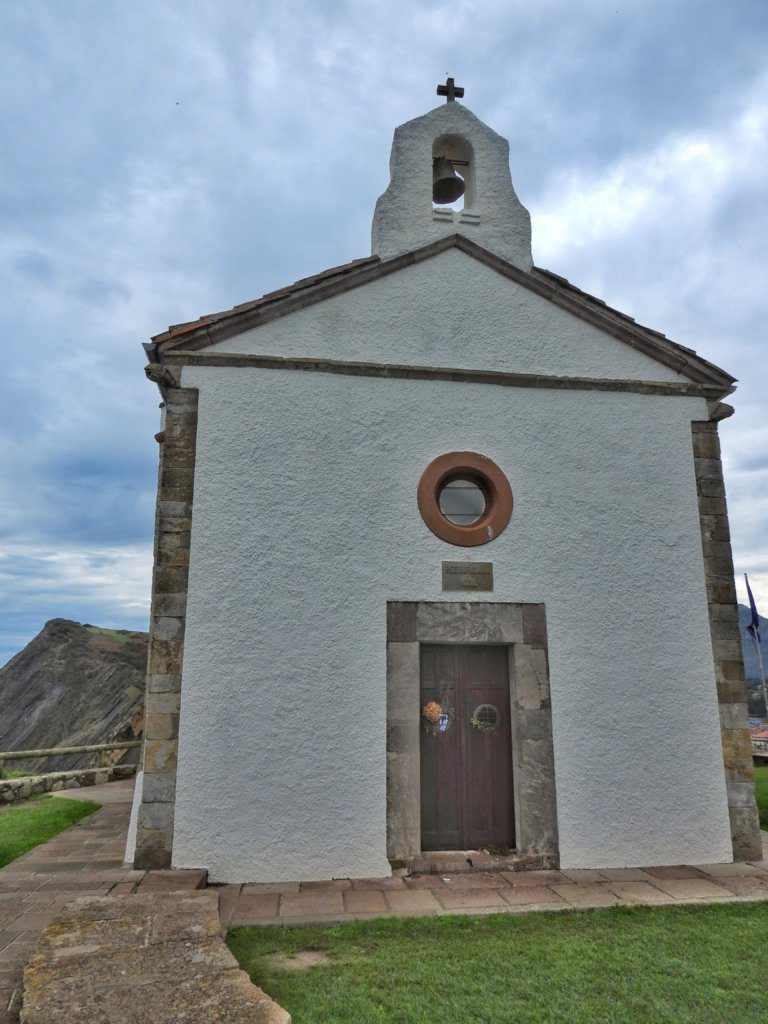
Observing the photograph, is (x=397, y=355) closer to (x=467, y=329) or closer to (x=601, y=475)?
(x=467, y=329)

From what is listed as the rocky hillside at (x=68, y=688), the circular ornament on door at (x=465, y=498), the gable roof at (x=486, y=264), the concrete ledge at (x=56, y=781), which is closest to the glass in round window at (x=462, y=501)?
the circular ornament on door at (x=465, y=498)

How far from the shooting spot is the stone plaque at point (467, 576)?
21.7 ft

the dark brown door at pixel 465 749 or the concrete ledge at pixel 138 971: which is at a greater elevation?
the dark brown door at pixel 465 749

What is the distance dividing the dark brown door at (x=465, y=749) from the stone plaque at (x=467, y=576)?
2.04 ft

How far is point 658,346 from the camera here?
7.53 metres

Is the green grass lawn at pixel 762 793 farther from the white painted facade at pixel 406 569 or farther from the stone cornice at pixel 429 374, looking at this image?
the stone cornice at pixel 429 374

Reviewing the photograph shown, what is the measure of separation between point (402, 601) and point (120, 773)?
7.84 metres

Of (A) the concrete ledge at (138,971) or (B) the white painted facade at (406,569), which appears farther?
(B) the white painted facade at (406,569)

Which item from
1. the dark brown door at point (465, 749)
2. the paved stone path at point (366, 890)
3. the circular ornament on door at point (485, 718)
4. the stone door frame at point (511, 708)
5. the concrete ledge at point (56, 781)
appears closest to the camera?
the paved stone path at point (366, 890)

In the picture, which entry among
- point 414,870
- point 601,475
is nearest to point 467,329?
point 601,475

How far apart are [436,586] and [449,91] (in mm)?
6225

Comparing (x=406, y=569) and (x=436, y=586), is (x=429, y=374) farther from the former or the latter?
(x=436, y=586)

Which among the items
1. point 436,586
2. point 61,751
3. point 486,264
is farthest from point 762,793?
point 61,751

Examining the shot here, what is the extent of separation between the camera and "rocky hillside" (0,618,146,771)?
1478 cm
